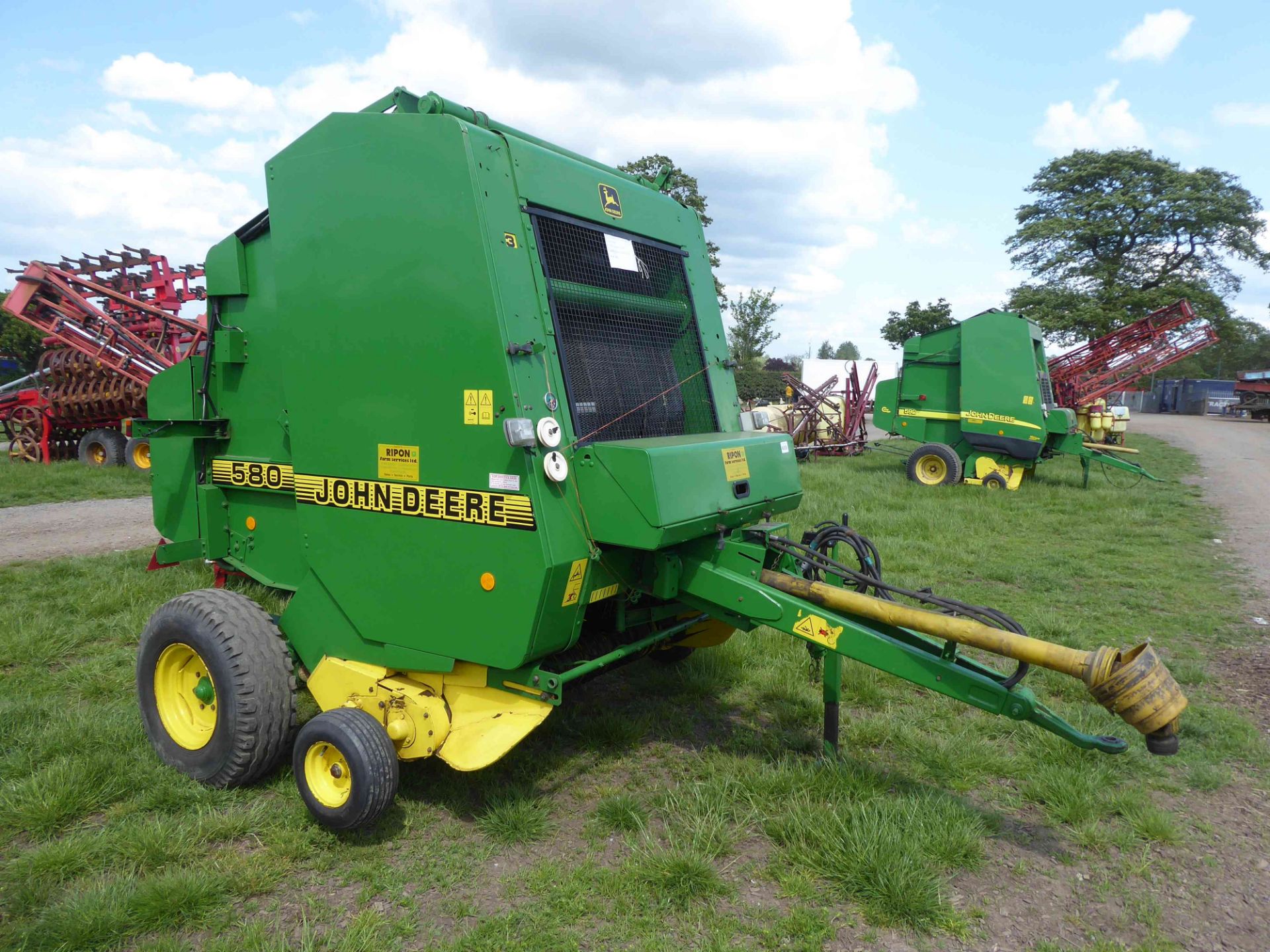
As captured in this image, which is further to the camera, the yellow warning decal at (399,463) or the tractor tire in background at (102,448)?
the tractor tire in background at (102,448)

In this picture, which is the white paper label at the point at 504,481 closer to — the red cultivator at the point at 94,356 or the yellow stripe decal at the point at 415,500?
the yellow stripe decal at the point at 415,500

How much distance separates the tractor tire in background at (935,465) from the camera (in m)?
12.7

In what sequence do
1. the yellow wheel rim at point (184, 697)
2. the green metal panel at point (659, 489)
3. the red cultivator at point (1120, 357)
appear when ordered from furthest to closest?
the red cultivator at point (1120, 357) < the yellow wheel rim at point (184, 697) < the green metal panel at point (659, 489)

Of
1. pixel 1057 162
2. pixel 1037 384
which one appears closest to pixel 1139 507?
pixel 1037 384

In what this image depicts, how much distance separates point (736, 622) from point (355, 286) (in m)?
2.16

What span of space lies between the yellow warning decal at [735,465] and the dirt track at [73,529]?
23.0 ft

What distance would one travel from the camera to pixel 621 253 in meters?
3.76

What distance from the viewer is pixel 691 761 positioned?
12.6ft

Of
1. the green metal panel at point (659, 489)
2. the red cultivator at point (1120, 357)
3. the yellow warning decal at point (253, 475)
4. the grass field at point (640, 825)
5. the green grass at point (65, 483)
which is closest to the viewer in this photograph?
the grass field at point (640, 825)

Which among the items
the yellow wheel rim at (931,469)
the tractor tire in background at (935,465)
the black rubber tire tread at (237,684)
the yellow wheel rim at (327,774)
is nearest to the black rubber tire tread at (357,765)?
the yellow wheel rim at (327,774)

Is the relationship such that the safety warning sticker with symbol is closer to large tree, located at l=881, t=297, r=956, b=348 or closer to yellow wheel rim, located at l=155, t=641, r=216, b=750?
yellow wheel rim, located at l=155, t=641, r=216, b=750

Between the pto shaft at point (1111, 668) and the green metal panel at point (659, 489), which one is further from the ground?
the green metal panel at point (659, 489)

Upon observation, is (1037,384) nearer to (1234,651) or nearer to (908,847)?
(1234,651)

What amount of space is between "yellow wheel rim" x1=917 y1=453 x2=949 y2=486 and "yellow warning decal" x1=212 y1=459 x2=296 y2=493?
10.9 metres
